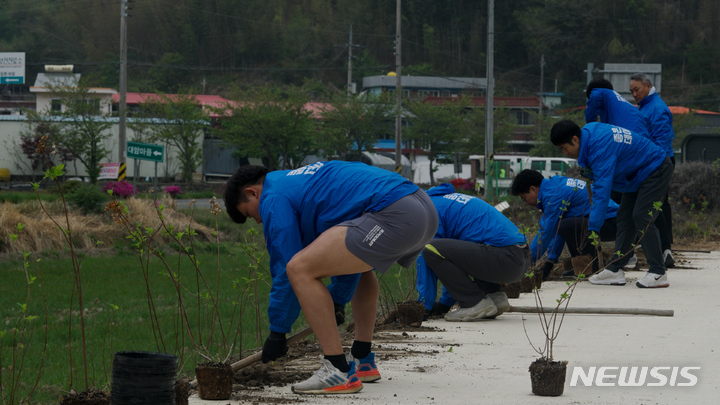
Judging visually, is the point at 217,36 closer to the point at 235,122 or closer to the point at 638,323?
the point at 235,122

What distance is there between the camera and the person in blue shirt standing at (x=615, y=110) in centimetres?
930

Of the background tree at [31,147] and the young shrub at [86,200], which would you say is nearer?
the young shrub at [86,200]

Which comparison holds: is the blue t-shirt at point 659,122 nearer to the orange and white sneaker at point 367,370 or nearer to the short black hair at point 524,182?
the short black hair at point 524,182

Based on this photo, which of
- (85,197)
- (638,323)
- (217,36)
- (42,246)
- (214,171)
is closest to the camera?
(638,323)

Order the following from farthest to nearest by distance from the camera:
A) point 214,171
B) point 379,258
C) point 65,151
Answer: point 214,171 < point 65,151 < point 379,258

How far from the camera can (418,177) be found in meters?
60.2

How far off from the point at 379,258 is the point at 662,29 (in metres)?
101

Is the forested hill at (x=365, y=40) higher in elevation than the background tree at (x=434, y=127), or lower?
higher

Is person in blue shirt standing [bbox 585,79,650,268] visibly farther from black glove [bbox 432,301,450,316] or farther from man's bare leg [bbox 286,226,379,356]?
man's bare leg [bbox 286,226,379,356]

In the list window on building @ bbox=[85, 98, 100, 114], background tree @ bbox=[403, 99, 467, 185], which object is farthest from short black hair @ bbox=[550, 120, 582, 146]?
background tree @ bbox=[403, 99, 467, 185]

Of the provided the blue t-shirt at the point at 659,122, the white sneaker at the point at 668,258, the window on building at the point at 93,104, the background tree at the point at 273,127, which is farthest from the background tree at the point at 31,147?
the blue t-shirt at the point at 659,122

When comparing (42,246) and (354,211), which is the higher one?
(354,211)

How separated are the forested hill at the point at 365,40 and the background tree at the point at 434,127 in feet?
107

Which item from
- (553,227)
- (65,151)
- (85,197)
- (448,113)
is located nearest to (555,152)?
(448,113)
